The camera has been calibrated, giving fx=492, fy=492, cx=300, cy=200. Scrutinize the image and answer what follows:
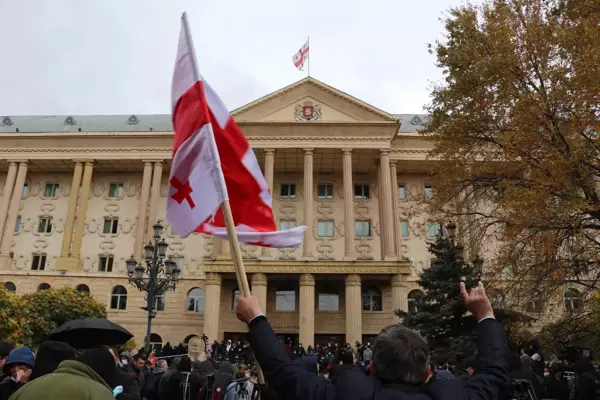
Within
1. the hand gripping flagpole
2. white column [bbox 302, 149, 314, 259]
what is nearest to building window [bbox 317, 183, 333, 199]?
white column [bbox 302, 149, 314, 259]

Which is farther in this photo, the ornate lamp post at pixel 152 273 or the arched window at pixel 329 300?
the arched window at pixel 329 300

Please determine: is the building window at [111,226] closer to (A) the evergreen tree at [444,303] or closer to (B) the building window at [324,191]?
(B) the building window at [324,191]

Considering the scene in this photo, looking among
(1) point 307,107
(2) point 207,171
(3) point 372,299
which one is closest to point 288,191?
(1) point 307,107

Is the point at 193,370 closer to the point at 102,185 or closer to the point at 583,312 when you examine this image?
the point at 583,312

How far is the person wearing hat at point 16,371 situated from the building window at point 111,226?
40.9m

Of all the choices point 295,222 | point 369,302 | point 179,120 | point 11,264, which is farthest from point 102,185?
point 179,120

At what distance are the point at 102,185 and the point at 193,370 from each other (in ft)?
134

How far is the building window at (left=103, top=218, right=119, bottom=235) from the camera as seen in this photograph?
43.3m

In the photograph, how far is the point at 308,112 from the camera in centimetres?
3988

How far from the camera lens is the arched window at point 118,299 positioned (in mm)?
39781

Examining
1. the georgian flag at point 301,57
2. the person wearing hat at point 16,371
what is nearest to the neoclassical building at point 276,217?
the georgian flag at point 301,57

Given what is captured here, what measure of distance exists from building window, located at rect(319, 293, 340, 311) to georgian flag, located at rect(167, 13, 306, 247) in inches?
1377

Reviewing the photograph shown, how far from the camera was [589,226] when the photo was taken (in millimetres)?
12969

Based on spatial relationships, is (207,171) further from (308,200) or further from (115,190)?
(115,190)
